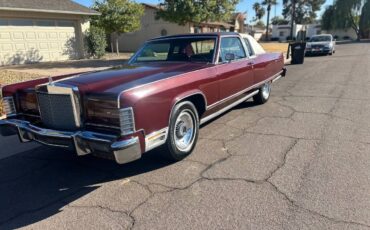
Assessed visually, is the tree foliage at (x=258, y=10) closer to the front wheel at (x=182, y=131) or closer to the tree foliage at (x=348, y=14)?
the tree foliage at (x=348, y=14)

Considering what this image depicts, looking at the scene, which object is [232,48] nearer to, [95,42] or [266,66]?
[266,66]

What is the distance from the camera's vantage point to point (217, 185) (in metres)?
3.65

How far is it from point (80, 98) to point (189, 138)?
168 cm

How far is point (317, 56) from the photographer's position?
22391mm

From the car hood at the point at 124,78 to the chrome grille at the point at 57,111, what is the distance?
235 mm

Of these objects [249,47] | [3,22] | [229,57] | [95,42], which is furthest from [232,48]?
[95,42]

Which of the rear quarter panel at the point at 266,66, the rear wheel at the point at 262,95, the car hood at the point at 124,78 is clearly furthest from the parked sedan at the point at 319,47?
the car hood at the point at 124,78

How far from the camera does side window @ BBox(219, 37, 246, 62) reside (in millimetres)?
5412

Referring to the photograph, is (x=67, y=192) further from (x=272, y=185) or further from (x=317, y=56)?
(x=317, y=56)

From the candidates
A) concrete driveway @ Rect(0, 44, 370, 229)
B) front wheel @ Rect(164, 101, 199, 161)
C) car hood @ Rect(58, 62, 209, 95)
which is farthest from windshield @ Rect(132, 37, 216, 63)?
concrete driveway @ Rect(0, 44, 370, 229)

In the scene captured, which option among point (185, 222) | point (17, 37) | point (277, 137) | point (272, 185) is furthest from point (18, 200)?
point (17, 37)

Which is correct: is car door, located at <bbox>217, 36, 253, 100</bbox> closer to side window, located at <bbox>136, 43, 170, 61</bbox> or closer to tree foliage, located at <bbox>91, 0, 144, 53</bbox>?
side window, located at <bbox>136, 43, 170, 61</bbox>

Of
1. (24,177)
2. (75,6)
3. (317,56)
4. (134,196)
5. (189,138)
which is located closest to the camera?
(134,196)

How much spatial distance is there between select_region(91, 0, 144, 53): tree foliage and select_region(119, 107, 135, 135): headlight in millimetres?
18917
